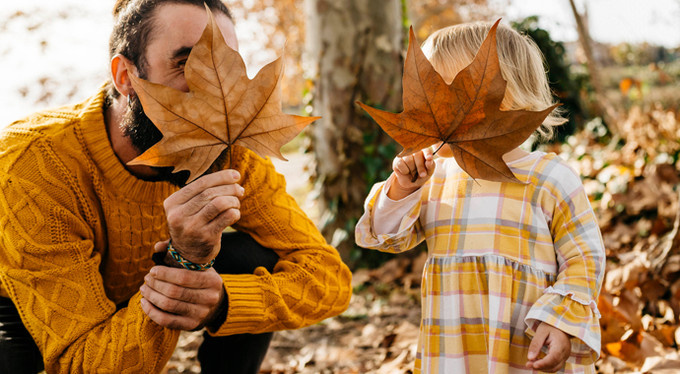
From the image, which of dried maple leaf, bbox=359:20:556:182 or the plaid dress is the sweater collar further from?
dried maple leaf, bbox=359:20:556:182

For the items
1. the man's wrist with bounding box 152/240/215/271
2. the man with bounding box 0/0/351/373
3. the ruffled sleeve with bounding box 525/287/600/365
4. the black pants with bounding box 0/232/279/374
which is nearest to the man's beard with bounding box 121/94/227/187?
the man with bounding box 0/0/351/373

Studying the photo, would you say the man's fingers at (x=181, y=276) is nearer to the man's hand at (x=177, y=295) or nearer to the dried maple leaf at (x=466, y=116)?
the man's hand at (x=177, y=295)

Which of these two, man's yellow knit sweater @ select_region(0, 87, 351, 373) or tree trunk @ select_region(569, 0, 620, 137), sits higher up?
man's yellow knit sweater @ select_region(0, 87, 351, 373)

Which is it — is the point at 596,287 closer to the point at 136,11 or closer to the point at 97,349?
the point at 97,349

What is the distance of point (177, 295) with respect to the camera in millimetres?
1343

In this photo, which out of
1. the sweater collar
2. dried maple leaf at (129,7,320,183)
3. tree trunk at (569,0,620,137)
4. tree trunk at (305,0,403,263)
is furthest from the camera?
tree trunk at (569,0,620,137)

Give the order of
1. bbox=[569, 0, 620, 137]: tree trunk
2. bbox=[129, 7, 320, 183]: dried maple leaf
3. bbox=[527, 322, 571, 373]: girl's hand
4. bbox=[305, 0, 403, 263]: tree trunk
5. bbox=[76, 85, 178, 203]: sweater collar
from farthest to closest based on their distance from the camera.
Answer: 1. bbox=[569, 0, 620, 137]: tree trunk
2. bbox=[305, 0, 403, 263]: tree trunk
3. bbox=[76, 85, 178, 203]: sweater collar
4. bbox=[527, 322, 571, 373]: girl's hand
5. bbox=[129, 7, 320, 183]: dried maple leaf

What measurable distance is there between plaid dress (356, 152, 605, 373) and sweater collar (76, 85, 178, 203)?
2.28ft

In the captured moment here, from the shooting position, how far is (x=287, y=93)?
12.6m

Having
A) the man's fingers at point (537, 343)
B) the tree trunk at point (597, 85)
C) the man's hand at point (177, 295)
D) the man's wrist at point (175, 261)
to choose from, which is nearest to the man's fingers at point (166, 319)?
the man's hand at point (177, 295)

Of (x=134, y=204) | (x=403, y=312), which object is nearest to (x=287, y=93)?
(x=403, y=312)

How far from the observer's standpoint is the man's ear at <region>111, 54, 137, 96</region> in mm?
1536

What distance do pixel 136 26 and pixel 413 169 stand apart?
35.1 inches

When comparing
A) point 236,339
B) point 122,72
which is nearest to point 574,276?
point 236,339
